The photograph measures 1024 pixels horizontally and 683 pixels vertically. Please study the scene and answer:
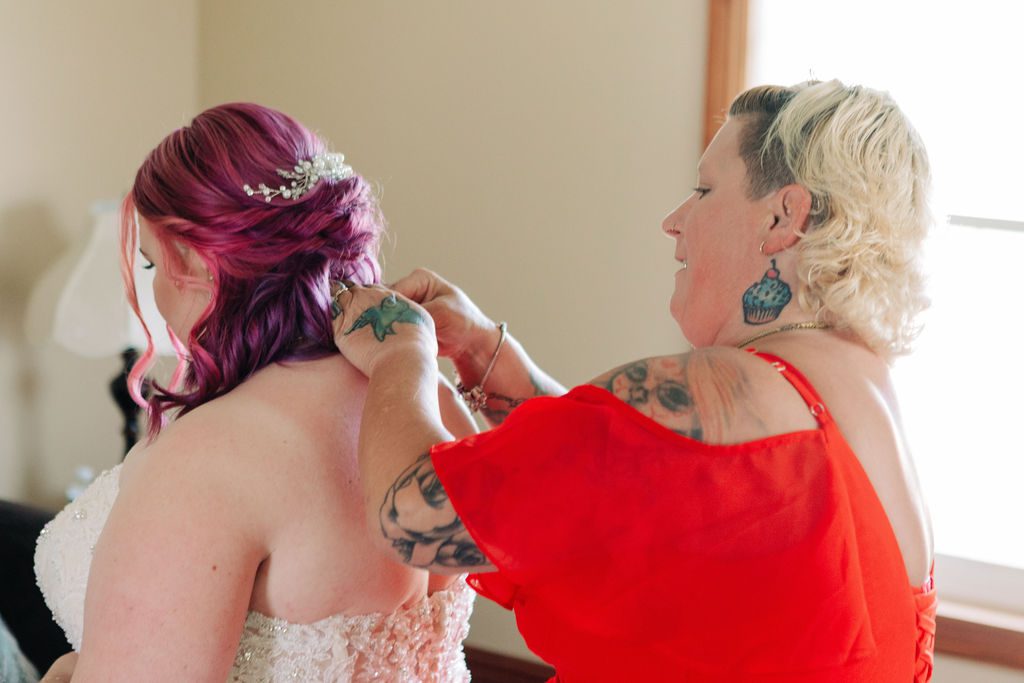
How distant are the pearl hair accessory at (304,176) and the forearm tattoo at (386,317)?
6.8 inches

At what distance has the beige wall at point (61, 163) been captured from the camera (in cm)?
270

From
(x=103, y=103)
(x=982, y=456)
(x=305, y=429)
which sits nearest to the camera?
(x=305, y=429)

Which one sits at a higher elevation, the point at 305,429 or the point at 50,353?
the point at 305,429

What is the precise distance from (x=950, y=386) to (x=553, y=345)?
1.02m

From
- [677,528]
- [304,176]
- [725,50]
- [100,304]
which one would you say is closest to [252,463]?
[304,176]

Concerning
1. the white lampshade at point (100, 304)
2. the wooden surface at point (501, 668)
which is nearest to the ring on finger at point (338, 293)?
the white lampshade at point (100, 304)

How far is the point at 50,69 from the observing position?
2.77 meters

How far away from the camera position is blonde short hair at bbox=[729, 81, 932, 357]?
1.13m

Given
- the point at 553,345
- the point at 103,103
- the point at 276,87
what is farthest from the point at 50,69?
the point at 553,345

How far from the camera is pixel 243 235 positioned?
4.20 feet

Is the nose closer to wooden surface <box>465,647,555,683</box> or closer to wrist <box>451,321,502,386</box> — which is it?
wrist <box>451,321,502,386</box>

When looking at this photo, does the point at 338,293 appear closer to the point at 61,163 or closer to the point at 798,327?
the point at 798,327

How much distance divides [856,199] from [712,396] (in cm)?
31

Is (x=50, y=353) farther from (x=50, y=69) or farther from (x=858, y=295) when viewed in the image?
(x=858, y=295)
